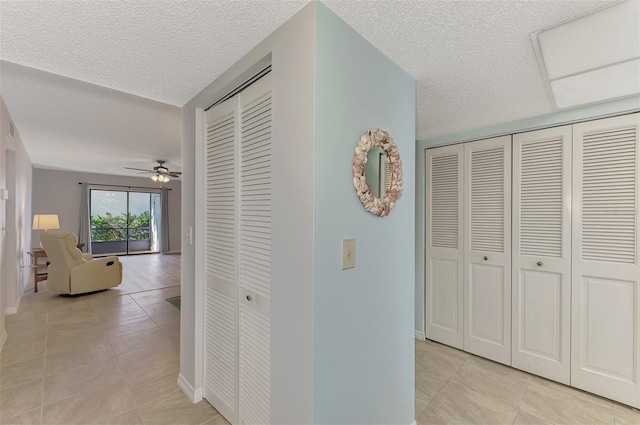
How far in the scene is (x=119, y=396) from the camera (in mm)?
2098

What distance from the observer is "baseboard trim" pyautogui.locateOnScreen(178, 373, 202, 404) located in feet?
6.73

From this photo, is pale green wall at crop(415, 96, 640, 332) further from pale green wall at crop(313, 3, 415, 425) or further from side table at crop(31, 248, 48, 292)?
side table at crop(31, 248, 48, 292)

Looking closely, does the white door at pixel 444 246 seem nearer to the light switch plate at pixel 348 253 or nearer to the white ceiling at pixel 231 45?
the white ceiling at pixel 231 45

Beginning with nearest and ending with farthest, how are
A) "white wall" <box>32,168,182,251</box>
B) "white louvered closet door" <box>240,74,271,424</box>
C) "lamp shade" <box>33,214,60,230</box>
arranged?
"white louvered closet door" <box>240,74,271,424</box> → "lamp shade" <box>33,214,60,230</box> → "white wall" <box>32,168,182,251</box>

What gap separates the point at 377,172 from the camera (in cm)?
150

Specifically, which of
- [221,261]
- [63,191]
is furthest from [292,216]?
[63,191]

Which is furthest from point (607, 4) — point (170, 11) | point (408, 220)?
point (170, 11)

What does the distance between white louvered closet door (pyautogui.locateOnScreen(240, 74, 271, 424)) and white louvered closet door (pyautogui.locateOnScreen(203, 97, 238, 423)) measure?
0.08 metres

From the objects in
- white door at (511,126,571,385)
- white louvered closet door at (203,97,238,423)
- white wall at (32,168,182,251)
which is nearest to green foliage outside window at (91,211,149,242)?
white wall at (32,168,182,251)

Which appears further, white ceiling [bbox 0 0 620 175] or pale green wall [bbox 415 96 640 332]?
pale green wall [bbox 415 96 640 332]

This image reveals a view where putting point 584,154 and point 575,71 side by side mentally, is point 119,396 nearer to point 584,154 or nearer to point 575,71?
point 575,71

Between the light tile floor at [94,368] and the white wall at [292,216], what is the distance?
101cm

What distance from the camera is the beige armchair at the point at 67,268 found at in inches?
174

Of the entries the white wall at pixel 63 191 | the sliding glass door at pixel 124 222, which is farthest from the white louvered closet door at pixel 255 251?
the sliding glass door at pixel 124 222
